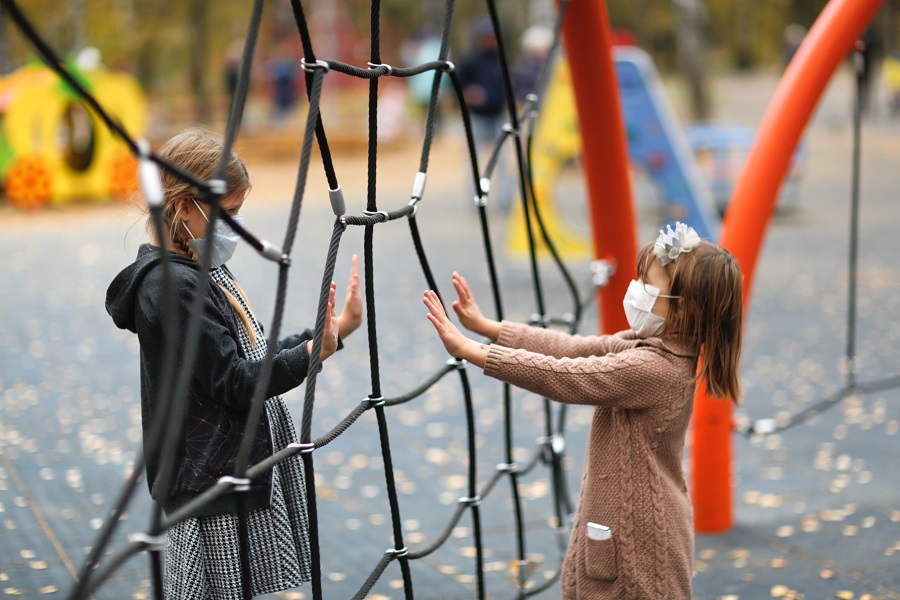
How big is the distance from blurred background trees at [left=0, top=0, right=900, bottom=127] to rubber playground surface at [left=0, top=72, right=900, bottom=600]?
567cm

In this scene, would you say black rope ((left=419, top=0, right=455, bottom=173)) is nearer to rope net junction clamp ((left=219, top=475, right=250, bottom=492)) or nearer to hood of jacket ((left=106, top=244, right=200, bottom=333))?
hood of jacket ((left=106, top=244, right=200, bottom=333))

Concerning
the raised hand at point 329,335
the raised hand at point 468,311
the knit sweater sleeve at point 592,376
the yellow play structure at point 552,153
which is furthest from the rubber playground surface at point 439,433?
the knit sweater sleeve at point 592,376

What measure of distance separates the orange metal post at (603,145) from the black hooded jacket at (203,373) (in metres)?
1.69

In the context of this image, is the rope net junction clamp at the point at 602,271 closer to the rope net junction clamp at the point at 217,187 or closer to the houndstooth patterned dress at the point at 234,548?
the houndstooth patterned dress at the point at 234,548

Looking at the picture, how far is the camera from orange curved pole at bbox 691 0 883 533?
3.59 meters

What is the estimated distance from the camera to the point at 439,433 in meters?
5.18

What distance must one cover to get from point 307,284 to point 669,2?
29299mm

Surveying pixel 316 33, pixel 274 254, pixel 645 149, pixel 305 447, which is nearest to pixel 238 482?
pixel 305 447

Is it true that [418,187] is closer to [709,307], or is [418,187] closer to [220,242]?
[220,242]

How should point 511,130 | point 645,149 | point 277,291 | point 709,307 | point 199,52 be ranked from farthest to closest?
point 199,52, point 645,149, point 511,130, point 709,307, point 277,291

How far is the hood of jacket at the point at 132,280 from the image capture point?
2.06 meters

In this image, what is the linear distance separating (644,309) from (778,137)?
1636 millimetres

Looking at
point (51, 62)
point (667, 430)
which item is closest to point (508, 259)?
point (667, 430)

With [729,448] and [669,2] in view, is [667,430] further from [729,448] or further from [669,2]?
[669,2]
